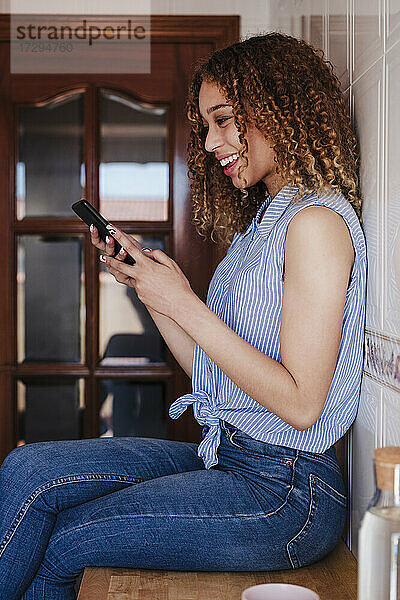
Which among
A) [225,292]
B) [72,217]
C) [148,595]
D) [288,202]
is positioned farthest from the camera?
[72,217]

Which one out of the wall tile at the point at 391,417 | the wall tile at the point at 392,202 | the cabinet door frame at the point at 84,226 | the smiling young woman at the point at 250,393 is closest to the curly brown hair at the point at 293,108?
the smiling young woman at the point at 250,393

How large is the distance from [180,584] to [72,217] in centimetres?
134

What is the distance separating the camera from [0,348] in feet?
7.24

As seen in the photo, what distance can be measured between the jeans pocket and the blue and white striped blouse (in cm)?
6

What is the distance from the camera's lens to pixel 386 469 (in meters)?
0.66

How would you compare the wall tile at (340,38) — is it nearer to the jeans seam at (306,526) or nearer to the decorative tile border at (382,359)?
the decorative tile border at (382,359)

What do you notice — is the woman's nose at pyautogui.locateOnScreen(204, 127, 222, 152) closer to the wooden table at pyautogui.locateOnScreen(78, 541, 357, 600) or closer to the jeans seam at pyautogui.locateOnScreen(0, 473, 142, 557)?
the jeans seam at pyautogui.locateOnScreen(0, 473, 142, 557)

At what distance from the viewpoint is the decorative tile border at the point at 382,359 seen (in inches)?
41.1

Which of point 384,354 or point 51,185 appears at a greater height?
point 51,185

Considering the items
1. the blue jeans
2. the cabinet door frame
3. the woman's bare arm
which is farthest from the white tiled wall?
the cabinet door frame

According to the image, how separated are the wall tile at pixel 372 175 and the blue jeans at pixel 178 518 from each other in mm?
269

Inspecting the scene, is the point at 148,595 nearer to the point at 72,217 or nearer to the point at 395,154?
the point at 395,154

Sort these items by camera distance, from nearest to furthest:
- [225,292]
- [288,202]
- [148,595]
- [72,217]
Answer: [148,595] < [288,202] < [225,292] < [72,217]

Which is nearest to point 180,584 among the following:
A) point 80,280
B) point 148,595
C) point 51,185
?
point 148,595
